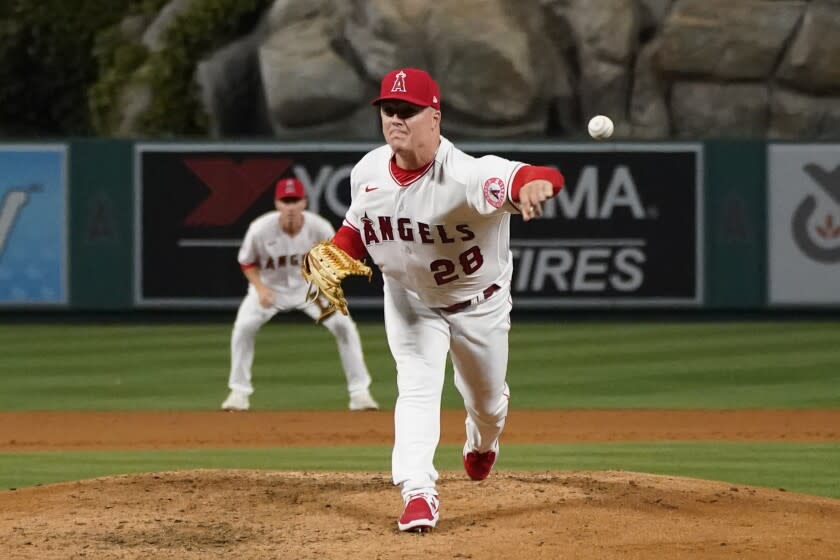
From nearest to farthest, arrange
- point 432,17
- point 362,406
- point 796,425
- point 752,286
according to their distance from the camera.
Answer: point 796,425
point 362,406
point 752,286
point 432,17

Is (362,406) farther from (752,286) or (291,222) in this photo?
(752,286)

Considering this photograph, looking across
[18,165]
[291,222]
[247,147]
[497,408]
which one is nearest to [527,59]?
[247,147]

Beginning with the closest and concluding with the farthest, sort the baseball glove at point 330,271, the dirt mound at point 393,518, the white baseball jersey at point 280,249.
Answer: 1. the dirt mound at point 393,518
2. the baseball glove at point 330,271
3. the white baseball jersey at point 280,249

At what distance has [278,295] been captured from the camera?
12.3 m

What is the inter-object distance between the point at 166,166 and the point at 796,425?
27.1ft

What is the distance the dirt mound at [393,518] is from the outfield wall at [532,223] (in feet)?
30.3

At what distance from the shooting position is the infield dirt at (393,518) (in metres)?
5.59

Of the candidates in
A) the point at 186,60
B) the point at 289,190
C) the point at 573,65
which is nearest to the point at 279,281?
the point at 289,190

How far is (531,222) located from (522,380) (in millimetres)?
3288

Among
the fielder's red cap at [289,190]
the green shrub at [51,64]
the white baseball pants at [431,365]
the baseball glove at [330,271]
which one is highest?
the green shrub at [51,64]

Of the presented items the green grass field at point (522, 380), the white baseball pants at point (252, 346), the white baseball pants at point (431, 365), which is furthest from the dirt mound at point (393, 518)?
the white baseball pants at point (252, 346)

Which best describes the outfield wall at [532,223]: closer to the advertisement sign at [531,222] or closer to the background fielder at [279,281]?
the advertisement sign at [531,222]

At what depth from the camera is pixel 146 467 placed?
8.88 metres

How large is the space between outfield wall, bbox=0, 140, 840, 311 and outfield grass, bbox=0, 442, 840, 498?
6.62 metres
